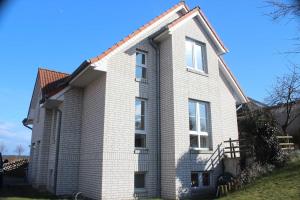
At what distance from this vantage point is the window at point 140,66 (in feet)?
47.5

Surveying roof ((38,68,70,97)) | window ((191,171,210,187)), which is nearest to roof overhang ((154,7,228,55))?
window ((191,171,210,187))

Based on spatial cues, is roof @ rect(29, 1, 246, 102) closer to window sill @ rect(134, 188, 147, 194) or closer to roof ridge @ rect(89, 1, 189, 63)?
roof ridge @ rect(89, 1, 189, 63)

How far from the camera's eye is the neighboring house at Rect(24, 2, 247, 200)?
41.4ft

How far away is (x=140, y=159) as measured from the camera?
13.0 metres

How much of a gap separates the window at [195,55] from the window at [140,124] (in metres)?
3.25

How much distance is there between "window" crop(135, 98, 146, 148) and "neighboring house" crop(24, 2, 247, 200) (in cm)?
5

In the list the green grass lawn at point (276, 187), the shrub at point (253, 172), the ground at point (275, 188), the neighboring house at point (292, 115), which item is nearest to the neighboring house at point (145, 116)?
the shrub at point (253, 172)

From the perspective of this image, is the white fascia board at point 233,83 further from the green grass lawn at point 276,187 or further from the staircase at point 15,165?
the staircase at point 15,165

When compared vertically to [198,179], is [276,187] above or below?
below

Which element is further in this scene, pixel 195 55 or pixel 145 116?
pixel 195 55

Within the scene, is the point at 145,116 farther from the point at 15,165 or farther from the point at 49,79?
the point at 15,165

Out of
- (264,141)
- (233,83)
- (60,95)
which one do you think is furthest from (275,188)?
(60,95)

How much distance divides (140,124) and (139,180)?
2.54 m

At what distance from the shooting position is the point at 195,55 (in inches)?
611
